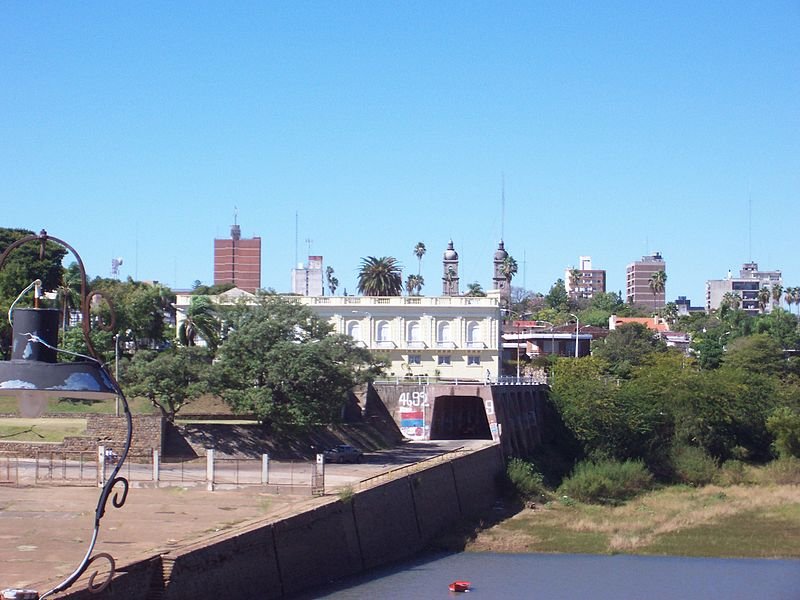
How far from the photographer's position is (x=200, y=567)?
25.9m

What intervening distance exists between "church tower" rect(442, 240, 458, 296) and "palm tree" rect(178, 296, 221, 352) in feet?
181

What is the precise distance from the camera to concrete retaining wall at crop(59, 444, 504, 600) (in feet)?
83.2

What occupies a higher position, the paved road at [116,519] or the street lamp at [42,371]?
the street lamp at [42,371]

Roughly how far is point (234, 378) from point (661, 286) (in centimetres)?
14254

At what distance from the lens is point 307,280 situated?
113500mm

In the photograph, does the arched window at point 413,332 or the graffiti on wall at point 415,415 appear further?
the arched window at point 413,332

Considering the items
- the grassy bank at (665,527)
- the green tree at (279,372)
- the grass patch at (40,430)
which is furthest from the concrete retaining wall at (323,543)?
the grass patch at (40,430)

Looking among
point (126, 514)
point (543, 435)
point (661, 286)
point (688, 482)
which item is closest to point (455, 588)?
point (126, 514)

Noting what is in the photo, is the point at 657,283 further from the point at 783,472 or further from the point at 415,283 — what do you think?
the point at 783,472

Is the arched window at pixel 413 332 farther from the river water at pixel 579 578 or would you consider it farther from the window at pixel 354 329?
the river water at pixel 579 578

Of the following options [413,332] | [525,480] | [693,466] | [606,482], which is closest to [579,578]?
[525,480]

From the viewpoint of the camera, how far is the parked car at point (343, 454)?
47469 mm

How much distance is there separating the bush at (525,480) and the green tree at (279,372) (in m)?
11.1

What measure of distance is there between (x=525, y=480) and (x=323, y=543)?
24.1 meters
